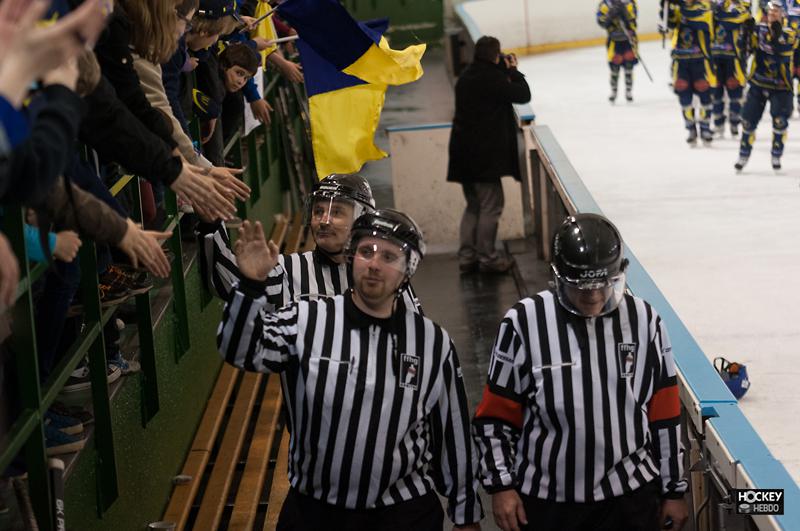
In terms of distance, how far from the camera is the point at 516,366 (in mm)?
4074

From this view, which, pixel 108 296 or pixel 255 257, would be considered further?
pixel 108 296

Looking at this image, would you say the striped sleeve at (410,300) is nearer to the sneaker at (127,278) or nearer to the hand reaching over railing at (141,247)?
the hand reaching over railing at (141,247)

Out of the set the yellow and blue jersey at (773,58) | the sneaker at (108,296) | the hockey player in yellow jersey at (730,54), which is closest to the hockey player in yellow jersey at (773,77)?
the yellow and blue jersey at (773,58)

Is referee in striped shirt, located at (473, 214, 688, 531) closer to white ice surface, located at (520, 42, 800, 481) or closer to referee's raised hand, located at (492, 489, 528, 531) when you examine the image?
referee's raised hand, located at (492, 489, 528, 531)

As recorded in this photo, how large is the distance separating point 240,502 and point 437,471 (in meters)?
2.03

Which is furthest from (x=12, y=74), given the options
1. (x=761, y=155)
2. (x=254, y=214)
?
(x=761, y=155)

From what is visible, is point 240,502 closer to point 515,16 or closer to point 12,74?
point 12,74

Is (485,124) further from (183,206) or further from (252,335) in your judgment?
(252,335)

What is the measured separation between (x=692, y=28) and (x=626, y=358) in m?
10.8

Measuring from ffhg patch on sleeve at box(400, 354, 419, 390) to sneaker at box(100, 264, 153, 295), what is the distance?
59.0 inches

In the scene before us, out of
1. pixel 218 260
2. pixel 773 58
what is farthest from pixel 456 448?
pixel 773 58

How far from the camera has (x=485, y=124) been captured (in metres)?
10.8

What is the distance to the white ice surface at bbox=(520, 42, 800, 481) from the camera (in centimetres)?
784

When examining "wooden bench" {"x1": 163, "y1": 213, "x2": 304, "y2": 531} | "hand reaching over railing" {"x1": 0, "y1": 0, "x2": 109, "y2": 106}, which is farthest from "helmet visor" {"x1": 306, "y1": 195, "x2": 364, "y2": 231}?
"hand reaching over railing" {"x1": 0, "y1": 0, "x2": 109, "y2": 106}
